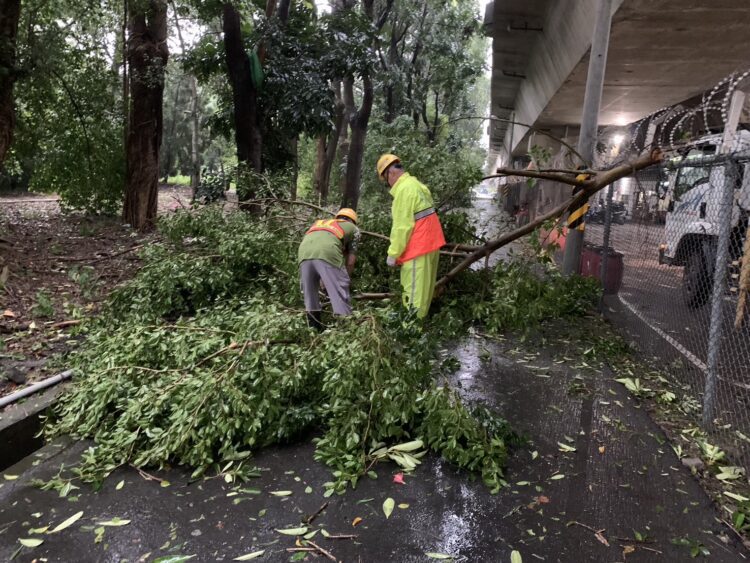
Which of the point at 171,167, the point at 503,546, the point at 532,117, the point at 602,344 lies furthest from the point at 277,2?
the point at 171,167

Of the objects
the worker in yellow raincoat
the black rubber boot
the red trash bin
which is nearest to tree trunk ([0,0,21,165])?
the black rubber boot

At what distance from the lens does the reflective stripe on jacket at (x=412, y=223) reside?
4695mm

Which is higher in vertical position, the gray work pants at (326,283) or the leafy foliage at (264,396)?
the gray work pants at (326,283)

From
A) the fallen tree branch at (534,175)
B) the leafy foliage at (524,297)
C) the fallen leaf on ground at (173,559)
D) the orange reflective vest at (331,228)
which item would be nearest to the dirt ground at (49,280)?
the fallen leaf on ground at (173,559)

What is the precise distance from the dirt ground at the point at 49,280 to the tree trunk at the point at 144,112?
57cm

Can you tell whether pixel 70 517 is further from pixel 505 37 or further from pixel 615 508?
pixel 505 37

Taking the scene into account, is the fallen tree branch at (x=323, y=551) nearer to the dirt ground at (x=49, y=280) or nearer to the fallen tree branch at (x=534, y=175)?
the dirt ground at (x=49, y=280)

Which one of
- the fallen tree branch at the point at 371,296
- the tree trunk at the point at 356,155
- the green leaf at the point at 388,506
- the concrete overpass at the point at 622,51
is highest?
the concrete overpass at the point at 622,51

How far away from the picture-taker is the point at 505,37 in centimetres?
1228

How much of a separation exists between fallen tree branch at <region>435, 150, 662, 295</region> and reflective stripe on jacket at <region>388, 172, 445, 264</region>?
69 cm

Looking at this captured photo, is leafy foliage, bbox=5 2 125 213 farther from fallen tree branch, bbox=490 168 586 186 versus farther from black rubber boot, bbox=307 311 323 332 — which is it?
fallen tree branch, bbox=490 168 586 186

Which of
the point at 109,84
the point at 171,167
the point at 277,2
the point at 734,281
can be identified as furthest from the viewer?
the point at 171,167

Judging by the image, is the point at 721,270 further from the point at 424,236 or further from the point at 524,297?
the point at 424,236

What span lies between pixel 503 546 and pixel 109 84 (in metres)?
11.2
